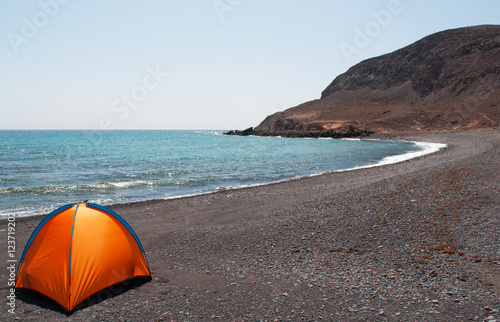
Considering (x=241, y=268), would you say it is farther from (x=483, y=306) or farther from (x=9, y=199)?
(x=9, y=199)

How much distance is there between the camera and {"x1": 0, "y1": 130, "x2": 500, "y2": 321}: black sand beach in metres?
5.80

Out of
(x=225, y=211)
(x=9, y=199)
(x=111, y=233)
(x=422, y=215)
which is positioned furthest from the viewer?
(x=9, y=199)

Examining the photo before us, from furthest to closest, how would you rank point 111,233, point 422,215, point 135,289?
point 422,215 < point 111,233 < point 135,289

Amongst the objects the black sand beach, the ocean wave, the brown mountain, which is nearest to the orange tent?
the black sand beach

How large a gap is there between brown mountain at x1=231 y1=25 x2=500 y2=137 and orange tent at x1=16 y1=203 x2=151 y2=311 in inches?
2918

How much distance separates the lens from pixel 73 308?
6.37 meters

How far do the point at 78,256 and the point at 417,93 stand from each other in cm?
12430

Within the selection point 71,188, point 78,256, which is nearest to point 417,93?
point 71,188

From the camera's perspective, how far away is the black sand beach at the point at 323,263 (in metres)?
5.80

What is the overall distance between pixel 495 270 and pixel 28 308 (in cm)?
880

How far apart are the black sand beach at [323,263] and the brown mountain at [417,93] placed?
6710 cm

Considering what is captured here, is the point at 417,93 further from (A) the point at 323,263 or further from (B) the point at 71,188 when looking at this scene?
(A) the point at 323,263

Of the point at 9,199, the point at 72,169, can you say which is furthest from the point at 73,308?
the point at 72,169

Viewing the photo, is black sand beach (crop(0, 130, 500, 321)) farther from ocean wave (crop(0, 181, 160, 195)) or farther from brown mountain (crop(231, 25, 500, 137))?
brown mountain (crop(231, 25, 500, 137))
